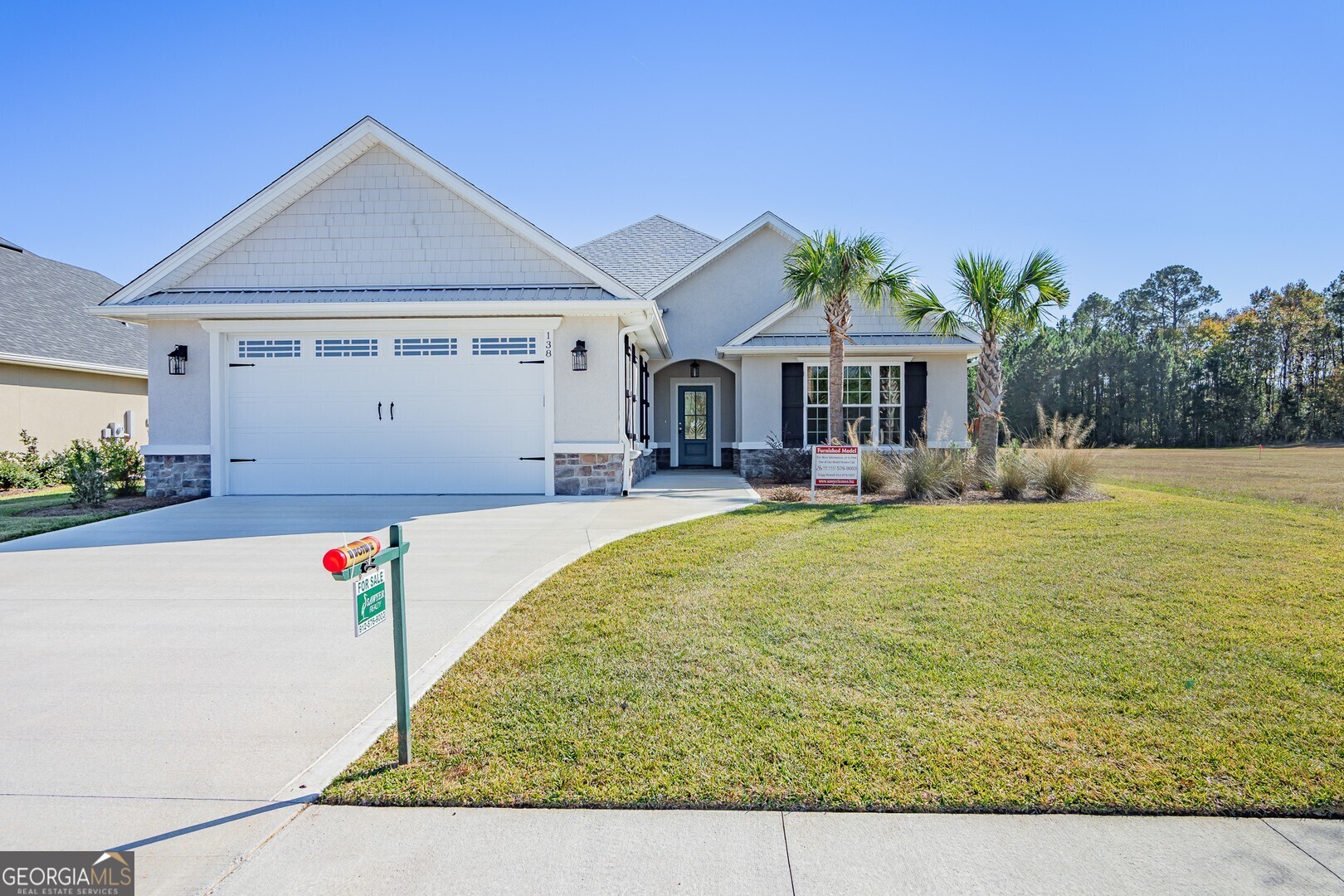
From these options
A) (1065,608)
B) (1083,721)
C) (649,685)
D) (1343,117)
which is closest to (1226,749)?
(1083,721)

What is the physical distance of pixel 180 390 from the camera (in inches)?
479

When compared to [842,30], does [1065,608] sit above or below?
below

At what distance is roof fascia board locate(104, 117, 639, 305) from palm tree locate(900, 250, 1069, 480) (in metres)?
6.28

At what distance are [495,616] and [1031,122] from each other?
47.3ft

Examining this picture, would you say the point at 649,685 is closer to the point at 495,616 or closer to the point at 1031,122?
the point at 495,616

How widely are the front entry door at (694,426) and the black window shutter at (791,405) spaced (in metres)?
3.87

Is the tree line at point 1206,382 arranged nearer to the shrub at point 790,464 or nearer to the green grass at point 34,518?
the shrub at point 790,464

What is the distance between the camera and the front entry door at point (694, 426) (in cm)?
2019

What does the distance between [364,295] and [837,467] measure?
8.34m

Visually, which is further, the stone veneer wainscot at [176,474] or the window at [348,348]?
the stone veneer wainscot at [176,474]

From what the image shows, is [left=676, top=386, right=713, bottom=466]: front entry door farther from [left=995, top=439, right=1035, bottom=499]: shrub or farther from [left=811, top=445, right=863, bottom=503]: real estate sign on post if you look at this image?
[left=995, top=439, right=1035, bottom=499]: shrub

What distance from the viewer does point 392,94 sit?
12.6 meters

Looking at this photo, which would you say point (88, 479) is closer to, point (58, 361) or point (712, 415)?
point (58, 361)
